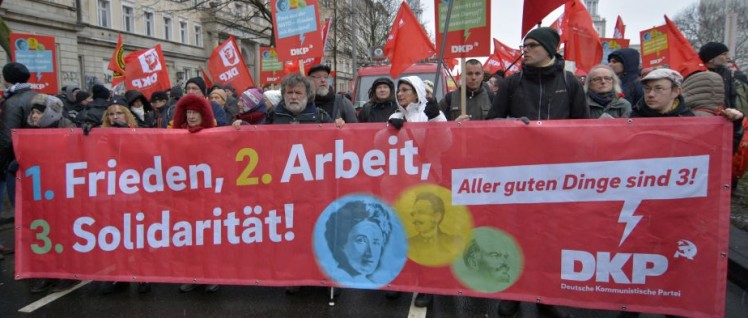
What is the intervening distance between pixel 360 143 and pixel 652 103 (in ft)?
6.71

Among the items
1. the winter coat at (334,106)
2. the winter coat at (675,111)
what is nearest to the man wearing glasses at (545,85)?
the winter coat at (675,111)

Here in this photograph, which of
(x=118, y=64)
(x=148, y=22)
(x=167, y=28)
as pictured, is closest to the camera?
(x=118, y=64)

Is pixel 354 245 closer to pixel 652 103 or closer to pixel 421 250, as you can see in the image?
pixel 421 250

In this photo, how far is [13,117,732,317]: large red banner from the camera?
10.4 feet

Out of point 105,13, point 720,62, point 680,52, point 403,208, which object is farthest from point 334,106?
point 105,13

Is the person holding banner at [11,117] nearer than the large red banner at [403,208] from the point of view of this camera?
No

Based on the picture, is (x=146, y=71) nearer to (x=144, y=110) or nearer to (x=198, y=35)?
Answer: (x=144, y=110)

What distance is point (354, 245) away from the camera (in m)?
3.67

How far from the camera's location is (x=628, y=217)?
10.5 ft

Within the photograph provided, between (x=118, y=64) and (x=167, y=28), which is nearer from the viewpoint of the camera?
(x=118, y=64)

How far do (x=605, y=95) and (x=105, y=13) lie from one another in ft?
126

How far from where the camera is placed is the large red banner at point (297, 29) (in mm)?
6301

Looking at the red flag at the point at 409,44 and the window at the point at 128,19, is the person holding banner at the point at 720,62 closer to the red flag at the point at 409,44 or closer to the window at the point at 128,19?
the red flag at the point at 409,44

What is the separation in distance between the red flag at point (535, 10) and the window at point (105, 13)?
121 ft
